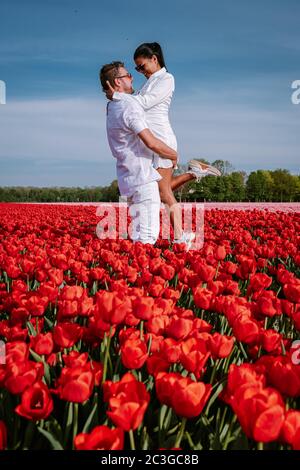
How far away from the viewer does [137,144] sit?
221 inches

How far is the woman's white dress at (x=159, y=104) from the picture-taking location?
5.83 meters

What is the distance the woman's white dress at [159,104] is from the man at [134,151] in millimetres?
272

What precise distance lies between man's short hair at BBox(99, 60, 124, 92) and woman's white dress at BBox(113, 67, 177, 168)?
33cm

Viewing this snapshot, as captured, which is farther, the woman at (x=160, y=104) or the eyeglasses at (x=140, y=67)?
the eyeglasses at (x=140, y=67)

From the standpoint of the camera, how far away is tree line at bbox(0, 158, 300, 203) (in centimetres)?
5245

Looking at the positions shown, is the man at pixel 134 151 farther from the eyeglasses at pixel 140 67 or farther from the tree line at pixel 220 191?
the tree line at pixel 220 191

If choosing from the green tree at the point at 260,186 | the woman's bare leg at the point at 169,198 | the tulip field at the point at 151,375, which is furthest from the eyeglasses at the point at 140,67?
the green tree at the point at 260,186

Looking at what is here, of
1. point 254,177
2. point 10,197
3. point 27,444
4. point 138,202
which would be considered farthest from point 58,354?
point 254,177

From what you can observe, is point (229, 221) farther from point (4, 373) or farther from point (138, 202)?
point (4, 373)

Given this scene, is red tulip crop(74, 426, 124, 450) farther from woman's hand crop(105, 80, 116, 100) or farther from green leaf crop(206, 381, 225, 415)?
woman's hand crop(105, 80, 116, 100)

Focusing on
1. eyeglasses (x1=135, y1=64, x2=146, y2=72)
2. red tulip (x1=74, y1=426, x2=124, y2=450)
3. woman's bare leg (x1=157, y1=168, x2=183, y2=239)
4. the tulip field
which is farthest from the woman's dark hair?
red tulip (x1=74, y1=426, x2=124, y2=450)

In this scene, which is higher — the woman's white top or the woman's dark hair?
the woman's dark hair

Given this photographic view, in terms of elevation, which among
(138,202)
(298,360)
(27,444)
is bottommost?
(27,444)
